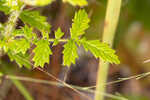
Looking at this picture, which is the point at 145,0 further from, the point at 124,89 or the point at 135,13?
the point at 124,89

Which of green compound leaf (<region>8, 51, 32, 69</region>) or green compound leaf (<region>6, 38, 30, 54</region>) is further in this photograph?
green compound leaf (<region>8, 51, 32, 69</region>)

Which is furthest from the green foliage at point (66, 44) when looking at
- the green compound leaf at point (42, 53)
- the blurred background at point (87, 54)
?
the blurred background at point (87, 54)

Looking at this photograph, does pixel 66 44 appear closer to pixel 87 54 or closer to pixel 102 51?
pixel 102 51

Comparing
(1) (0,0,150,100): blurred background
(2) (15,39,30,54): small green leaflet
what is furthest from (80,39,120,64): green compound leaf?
(1) (0,0,150,100): blurred background

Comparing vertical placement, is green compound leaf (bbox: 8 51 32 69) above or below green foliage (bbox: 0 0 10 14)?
below

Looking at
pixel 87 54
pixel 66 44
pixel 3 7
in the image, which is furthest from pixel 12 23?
pixel 87 54

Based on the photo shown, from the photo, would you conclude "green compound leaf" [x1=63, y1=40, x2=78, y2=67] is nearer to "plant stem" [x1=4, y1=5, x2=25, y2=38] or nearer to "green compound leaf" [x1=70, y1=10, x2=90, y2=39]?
"green compound leaf" [x1=70, y1=10, x2=90, y2=39]
